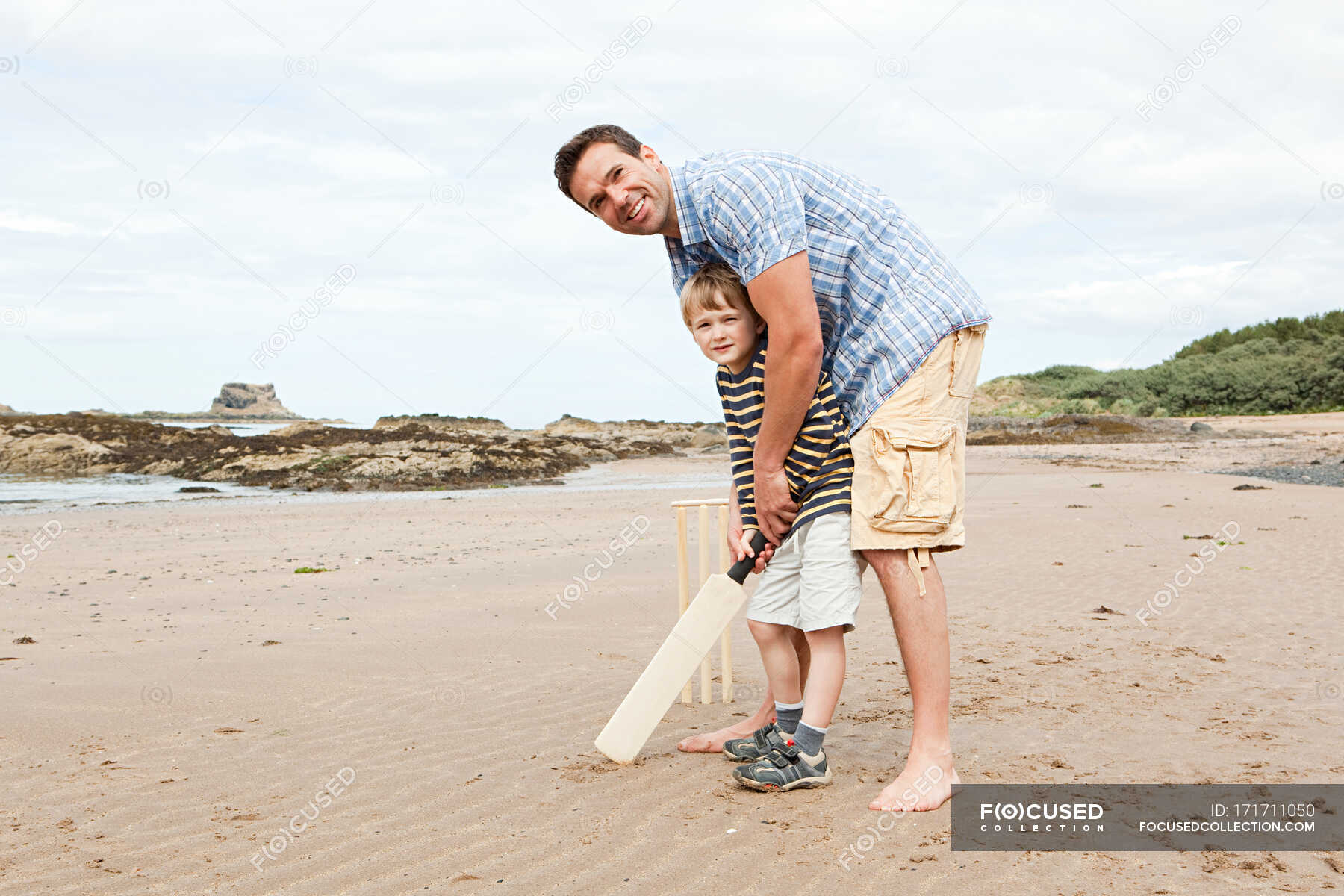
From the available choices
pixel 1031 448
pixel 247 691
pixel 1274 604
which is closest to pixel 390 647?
pixel 247 691

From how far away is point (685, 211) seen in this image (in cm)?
318

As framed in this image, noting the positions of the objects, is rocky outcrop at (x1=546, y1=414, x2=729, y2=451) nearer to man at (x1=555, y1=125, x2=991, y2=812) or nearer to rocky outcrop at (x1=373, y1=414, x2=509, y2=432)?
rocky outcrop at (x1=373, y1=414, x2=509, y2=432)

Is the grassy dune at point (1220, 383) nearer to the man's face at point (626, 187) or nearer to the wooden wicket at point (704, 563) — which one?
the wooden wicket at point (704, 563)

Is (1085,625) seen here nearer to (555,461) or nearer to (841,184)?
(841,184)

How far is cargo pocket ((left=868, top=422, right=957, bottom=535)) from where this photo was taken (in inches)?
124

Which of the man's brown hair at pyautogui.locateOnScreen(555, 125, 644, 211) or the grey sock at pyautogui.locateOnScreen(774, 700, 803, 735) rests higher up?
the man's brown hair at pyautogui.locateOnScreen(555, 125, 644, 211)

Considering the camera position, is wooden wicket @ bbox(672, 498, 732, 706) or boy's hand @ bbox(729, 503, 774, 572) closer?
boy's hand @ bbox(729, 503, 774, 572)

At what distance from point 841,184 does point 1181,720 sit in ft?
8.86

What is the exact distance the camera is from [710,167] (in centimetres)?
316

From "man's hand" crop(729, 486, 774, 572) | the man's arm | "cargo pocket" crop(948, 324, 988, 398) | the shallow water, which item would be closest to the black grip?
"man's hand" crop(729, 486, 774, 572)

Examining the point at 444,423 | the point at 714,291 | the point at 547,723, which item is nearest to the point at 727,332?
the point at 714,291

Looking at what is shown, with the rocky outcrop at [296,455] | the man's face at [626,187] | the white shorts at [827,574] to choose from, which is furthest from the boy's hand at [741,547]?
the rocky outcrop at [296,455]

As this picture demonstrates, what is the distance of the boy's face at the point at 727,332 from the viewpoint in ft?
10.7

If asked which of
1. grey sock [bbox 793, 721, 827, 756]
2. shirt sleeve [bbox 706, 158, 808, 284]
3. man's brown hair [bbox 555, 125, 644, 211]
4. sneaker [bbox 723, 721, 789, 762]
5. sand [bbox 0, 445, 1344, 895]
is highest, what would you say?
man's brown hair [bbox 555, 125, 644, 211]
